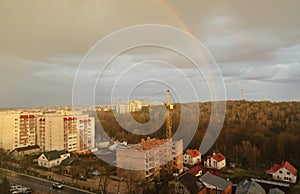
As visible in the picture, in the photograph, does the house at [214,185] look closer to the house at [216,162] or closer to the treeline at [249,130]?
the house at [216,162]

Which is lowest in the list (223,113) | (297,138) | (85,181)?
(85,181)

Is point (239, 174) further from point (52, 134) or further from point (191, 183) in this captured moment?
point (52, 134)

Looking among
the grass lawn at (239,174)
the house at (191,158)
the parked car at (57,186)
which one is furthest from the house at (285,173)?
the parked car at (57,186)

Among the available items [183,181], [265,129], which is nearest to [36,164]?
[183,181]

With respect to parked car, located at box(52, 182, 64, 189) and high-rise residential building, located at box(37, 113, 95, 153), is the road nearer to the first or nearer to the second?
parked car, located at box(52, 182, 64, 189)

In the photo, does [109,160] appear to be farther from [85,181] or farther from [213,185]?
[213,185]
